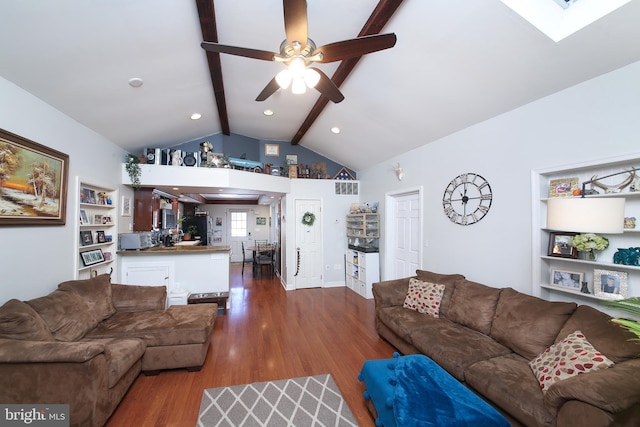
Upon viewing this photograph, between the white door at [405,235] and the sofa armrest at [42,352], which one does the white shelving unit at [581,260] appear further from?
the sofa armrest at [42,352]

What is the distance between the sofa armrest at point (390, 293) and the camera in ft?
11.1

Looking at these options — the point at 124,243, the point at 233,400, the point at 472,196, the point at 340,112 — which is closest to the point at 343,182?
the point at 340,112

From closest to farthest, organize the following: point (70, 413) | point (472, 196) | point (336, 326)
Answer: point (70, 413)
point (472, 196)
point (336, 326)

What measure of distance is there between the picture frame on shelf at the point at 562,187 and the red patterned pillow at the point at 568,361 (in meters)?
1.20

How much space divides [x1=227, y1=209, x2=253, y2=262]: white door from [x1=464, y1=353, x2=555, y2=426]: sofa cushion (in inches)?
336

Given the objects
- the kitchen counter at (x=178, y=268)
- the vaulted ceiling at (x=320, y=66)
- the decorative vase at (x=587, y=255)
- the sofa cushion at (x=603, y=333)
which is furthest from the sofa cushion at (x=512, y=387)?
the kitchen counter at (x=178, y=268)

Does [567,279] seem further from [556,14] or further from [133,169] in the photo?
[133,169]

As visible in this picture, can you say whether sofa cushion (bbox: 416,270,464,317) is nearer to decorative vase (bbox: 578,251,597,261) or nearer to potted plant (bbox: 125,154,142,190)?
decorative vase (bbox: 578,251,597,261)

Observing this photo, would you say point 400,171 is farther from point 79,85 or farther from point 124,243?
point 124,243

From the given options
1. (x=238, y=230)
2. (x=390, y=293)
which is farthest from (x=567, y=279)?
(x=238, y=230)

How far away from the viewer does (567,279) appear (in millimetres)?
2326

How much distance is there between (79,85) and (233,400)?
3.17m

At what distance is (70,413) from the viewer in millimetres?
1725

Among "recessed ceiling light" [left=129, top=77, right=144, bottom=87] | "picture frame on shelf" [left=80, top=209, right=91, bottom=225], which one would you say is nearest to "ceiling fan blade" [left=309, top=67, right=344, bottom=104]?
"recessed ceiling light" [left=129, top=77, right=144, bottom=87]
